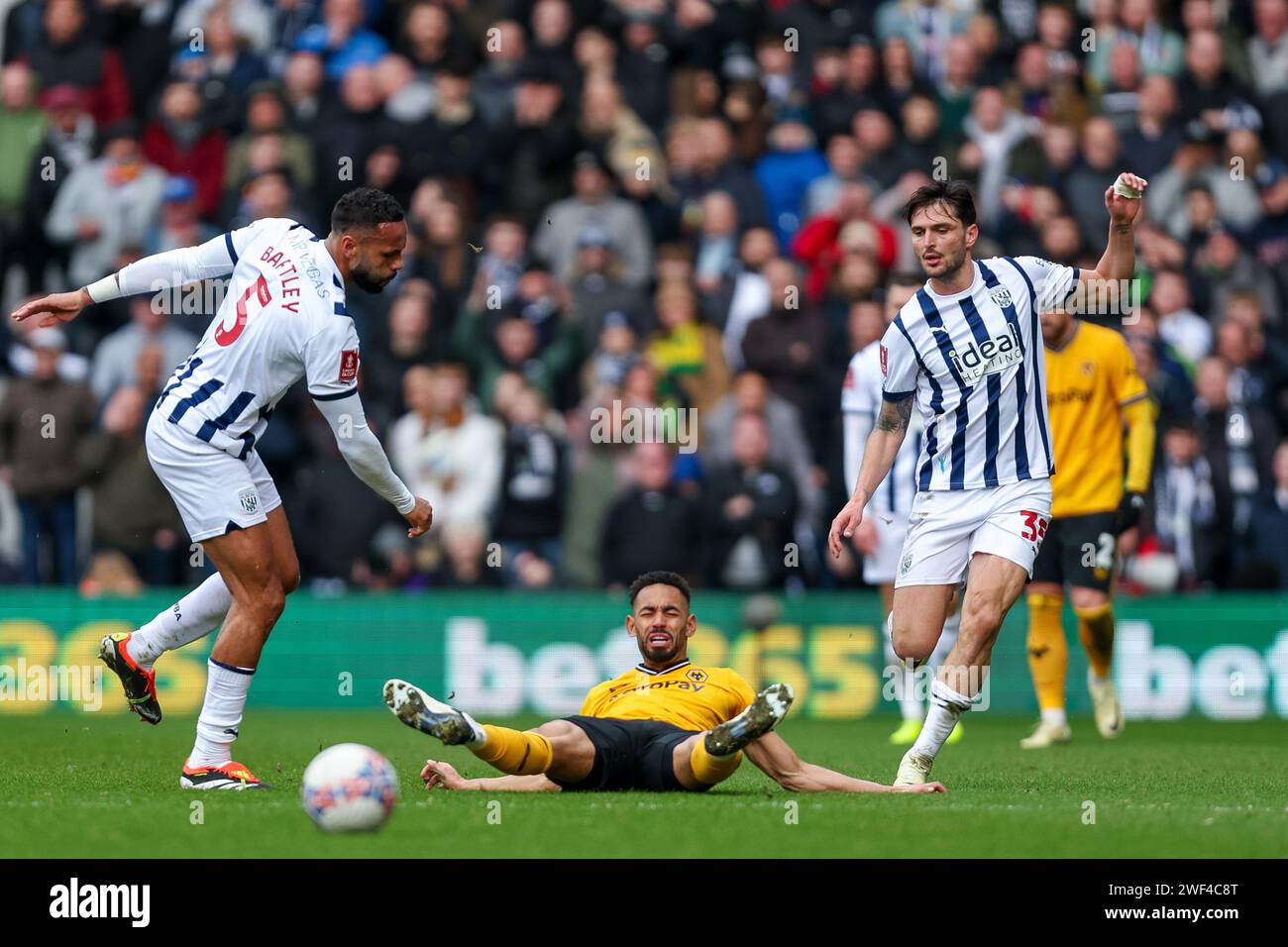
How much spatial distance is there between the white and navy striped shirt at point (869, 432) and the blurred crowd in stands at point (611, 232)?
1586 millimetres

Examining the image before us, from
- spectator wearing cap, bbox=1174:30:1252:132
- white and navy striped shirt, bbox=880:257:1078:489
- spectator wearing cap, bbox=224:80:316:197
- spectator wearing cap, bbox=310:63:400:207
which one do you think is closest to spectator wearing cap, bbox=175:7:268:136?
spectator wearing cap, bbox=224:80:316:197

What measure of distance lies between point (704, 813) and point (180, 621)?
10.1 feet

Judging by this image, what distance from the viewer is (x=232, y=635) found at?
9.69 meters

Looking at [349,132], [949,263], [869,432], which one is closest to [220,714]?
[949,263]

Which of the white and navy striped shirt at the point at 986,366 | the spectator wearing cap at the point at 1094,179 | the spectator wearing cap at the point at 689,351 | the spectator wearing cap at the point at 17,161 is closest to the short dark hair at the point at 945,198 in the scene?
the white and navy striped shirt at the point at 986,366

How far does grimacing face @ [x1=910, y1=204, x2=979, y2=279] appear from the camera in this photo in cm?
992

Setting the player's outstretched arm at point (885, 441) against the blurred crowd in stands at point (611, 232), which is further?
the blurred crowd in stands at point (611, 232)

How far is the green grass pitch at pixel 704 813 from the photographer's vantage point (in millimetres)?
7574

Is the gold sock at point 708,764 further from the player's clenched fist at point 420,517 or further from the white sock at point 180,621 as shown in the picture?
the white sock at point 180,621

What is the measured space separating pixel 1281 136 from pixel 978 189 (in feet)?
10.7

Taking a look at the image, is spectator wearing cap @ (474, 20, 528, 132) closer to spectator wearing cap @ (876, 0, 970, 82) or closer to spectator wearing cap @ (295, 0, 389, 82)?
spectator wearing cap @ (295, 0, 389, 82)

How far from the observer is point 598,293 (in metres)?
17.8

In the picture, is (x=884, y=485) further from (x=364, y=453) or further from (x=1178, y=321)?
(x=364, y=453)
